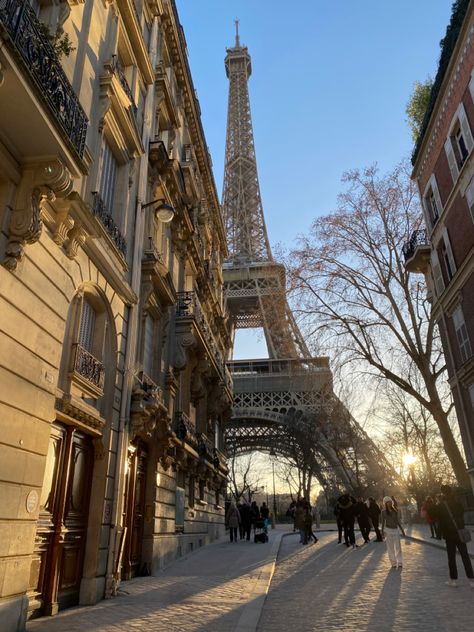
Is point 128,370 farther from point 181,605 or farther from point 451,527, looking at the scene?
point 451,527

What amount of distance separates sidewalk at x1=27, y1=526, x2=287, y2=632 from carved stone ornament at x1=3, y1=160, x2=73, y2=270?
187 inches

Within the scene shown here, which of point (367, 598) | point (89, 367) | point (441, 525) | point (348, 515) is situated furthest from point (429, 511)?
point (348, 515)

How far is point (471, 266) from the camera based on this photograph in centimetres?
1792

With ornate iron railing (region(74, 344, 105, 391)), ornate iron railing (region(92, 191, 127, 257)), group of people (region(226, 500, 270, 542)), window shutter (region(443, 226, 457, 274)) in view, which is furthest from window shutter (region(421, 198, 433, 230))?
ornate iron railing (region(74, 344, 105, 391))

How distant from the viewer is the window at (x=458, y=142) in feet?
57.4

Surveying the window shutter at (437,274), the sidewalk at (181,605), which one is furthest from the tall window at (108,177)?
the window shutter at (437,274)

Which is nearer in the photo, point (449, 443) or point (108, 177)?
point (108, 177)

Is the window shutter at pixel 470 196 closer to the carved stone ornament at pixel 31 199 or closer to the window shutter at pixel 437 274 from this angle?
the window shutter at pixel 437 274

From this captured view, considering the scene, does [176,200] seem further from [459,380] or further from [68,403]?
[459,380]

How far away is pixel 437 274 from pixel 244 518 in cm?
1562

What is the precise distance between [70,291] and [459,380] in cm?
1667

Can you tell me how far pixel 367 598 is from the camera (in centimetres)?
816

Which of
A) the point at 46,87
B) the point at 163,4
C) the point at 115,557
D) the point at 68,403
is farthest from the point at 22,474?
the point at 163,4

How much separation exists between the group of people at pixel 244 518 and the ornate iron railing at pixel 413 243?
1349cm
